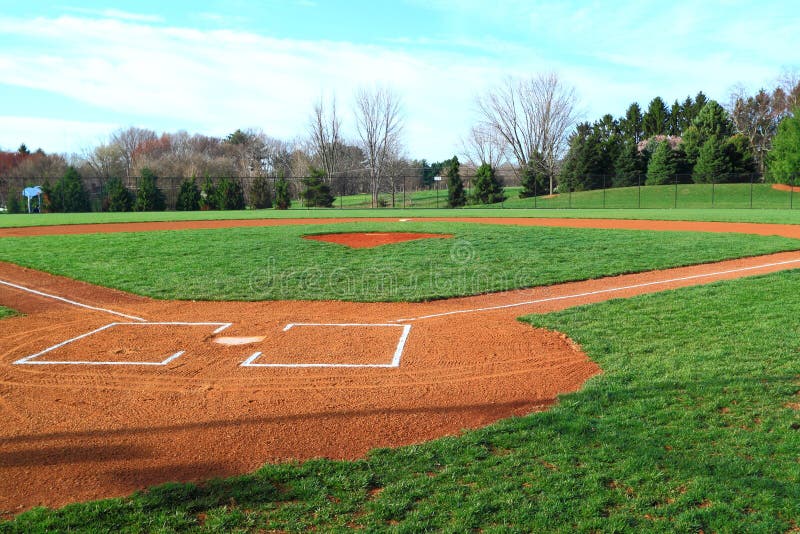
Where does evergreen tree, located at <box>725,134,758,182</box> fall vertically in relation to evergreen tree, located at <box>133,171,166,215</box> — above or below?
above

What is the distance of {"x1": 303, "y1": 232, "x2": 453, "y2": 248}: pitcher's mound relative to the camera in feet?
55.4

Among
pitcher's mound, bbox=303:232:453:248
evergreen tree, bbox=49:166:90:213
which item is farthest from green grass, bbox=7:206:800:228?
pitcher's mound, bbox=303:232:453:248

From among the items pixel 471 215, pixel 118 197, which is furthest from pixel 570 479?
pixel 118 197

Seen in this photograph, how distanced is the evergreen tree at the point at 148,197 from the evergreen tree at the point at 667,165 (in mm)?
46518

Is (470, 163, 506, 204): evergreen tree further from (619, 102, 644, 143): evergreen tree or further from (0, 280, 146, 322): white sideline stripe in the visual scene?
(0, 280, 146, 322): white sideline stripe

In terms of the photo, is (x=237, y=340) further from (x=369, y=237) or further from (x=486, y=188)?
(x=486, y=188)

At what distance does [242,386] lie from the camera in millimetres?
5809

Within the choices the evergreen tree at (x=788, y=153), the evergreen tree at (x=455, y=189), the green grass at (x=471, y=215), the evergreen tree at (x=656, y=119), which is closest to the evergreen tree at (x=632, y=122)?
the evergreen tree at (x=656, y=119)

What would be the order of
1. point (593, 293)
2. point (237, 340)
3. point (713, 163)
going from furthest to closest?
point (713, 163) < point (593, 293) < point (237, 340)

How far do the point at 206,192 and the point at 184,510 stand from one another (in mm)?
46715

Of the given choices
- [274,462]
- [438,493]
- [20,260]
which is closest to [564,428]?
[438,493]

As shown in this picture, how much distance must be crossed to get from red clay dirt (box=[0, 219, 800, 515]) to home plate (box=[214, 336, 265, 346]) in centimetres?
10

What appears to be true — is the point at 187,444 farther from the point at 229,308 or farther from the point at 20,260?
the point at 20,260

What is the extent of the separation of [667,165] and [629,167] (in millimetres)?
4271
